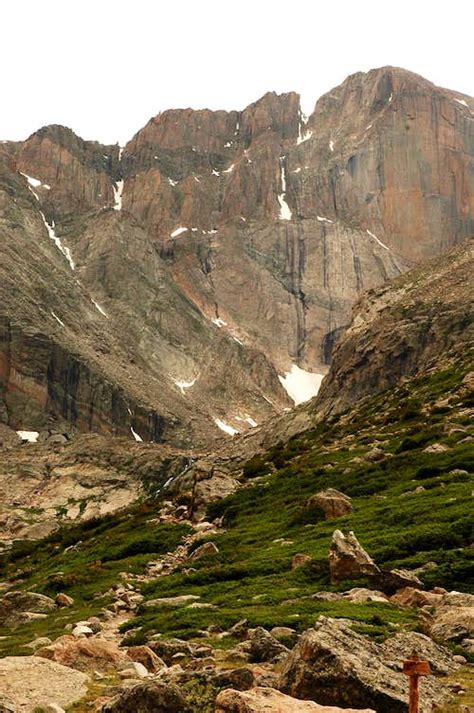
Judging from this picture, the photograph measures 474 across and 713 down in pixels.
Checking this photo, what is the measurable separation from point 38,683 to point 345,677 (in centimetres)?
540

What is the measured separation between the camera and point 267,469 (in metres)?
61.8

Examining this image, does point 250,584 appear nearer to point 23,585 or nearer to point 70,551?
point 23,585

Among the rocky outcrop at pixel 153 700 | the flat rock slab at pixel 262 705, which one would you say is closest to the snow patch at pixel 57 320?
the rocky outcrop at pixel 153 700

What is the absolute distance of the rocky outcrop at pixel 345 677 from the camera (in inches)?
465

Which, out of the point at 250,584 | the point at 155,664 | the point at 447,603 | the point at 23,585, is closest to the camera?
the point at 155,664

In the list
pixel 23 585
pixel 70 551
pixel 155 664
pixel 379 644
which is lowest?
pixel 379 644

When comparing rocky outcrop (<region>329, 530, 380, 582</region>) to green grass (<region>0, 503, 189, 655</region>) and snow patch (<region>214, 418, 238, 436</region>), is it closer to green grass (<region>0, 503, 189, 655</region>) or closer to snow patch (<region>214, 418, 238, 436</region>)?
green grass (<region>0, 503, 189, 655</region>)

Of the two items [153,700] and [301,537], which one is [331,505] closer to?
[301,537]

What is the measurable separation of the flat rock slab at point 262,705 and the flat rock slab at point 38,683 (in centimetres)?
319

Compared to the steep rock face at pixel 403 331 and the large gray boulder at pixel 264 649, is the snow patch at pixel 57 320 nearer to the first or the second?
the steep rock face at pixel 403 331

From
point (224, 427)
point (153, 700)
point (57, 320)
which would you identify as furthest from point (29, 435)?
point (153, 700)

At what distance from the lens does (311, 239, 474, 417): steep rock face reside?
98.8 meters

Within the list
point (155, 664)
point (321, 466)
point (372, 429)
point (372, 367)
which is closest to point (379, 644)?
point (155, 664)

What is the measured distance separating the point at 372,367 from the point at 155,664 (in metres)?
92.6
